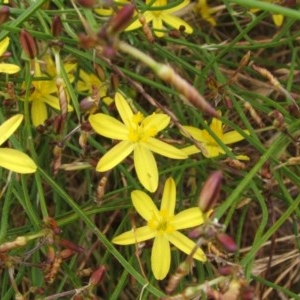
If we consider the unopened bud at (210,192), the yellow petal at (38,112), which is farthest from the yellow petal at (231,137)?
the unopened bud at (210,192)

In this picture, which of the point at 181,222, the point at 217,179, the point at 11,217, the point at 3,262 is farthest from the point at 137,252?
the point at 11,217

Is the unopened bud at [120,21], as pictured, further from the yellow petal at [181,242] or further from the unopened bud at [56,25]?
the yellow petal at [181,242]

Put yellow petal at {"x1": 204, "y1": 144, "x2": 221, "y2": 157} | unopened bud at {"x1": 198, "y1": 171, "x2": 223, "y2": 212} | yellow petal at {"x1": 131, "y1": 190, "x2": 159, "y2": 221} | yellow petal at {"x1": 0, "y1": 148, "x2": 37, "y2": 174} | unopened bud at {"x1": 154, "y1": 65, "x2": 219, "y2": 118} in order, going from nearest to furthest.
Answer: unopened bud at {"x1": 154, "y1": 65, "x2": 219, "y2": 118} → unopened bud at {"x1": 198, "y1": 171, "x2": 223, "y2": 212} → yellow petal at {"x1": 0, "y1": 148, "x2": 37, "y2": 174} → yellow petal at {"x1": 131, "y1": 190, "x2": 159, "y2": 221} → yellow petal at {"x1": 204, "y1": 144, "x2": 221, "y2": 157}

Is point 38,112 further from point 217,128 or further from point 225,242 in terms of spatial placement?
point 225,242

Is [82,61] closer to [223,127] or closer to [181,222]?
[223,127]

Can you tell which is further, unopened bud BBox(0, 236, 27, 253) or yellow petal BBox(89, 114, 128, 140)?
yellow petal BBox(89, 114, 128, 140)

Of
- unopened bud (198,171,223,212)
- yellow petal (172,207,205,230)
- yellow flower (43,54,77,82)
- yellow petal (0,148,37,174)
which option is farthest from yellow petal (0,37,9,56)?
unopened bud (198,171,223,212)

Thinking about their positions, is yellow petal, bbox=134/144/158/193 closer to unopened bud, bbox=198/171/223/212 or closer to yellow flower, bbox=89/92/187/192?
yellow flower, bbox=89/92/187/192
